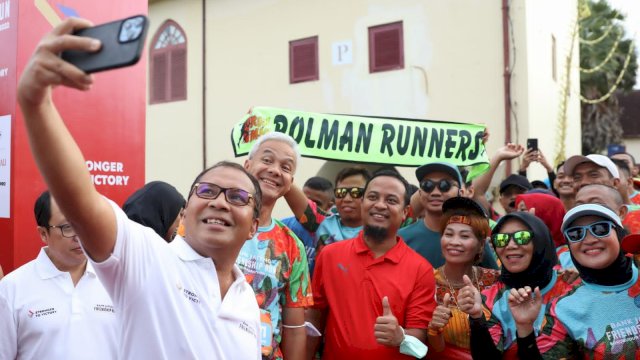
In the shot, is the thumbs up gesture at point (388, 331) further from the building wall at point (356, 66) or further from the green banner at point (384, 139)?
the building wall at point (356, 66)

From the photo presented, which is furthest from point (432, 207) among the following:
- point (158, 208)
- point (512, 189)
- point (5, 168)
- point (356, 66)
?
point (356, 66)

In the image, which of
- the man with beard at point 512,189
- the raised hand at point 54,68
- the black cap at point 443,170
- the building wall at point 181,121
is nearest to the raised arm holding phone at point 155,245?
the raised hand at point 54,68

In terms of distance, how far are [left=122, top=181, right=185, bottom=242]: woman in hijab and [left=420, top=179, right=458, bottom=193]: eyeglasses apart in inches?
71.5

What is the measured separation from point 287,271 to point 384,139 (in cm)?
384

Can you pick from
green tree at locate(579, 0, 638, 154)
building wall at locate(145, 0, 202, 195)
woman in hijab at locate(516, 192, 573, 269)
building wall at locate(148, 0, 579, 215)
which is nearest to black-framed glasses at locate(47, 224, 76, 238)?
woman in hijab at locate(516, 192, 573, 269)

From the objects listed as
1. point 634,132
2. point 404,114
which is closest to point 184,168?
point 404,114

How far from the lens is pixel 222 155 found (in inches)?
529

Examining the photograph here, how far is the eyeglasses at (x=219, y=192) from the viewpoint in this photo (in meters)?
2.06

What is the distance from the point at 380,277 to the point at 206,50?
1119 centimetres

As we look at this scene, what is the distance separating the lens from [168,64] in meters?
14.1

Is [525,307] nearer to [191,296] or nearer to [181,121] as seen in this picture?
[191,296]

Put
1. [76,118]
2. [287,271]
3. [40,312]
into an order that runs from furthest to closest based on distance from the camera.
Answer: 1. [76,118]
2. [287,271]
3. [40,312]

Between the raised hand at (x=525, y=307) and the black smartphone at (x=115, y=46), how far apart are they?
2339 mm

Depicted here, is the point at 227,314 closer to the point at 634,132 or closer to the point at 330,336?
the point at 330,336
